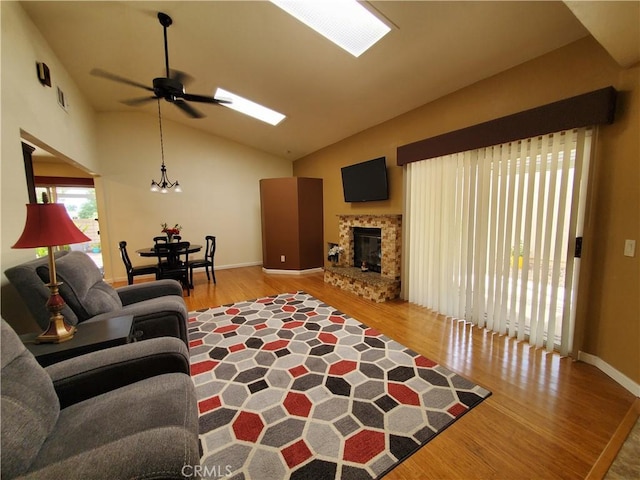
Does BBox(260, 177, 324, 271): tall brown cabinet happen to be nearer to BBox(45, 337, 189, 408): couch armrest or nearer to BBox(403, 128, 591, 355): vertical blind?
BBox(403, 128, 591, 355): vertical blind

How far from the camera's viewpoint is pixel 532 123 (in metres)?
2.29

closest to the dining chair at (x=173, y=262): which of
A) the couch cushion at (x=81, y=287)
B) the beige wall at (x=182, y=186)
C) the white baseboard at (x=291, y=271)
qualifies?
the beige wall at (x=182, y=186)

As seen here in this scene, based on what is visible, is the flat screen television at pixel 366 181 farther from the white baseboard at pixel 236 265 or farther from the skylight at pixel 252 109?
the white baseboard at pixel 236 265

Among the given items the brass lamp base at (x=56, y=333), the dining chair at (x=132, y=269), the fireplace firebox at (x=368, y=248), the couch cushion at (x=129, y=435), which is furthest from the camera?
the fireplace firebox at (x=368, y=248)

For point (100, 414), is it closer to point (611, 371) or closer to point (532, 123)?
point (611, 371)

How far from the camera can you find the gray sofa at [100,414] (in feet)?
2.64

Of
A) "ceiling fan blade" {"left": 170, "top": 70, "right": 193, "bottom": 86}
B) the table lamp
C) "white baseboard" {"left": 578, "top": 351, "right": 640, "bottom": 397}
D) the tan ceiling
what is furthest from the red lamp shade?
"white baseboard" {"left": 578, "top": 351, "right": 640, "bottom": 397}

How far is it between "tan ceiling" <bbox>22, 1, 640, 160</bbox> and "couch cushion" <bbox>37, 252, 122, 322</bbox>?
8.08ft

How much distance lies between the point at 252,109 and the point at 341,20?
2512 millimetres

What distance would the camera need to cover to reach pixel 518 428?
5.22 ft

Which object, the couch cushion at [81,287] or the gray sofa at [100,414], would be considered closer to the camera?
the gray sofa at [100,414]

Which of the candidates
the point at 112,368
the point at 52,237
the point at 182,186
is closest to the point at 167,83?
the point at 52,237

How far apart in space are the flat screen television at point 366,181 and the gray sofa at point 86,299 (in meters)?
3.15

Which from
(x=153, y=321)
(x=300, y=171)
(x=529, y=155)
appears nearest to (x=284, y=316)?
(x=153, y=321)
